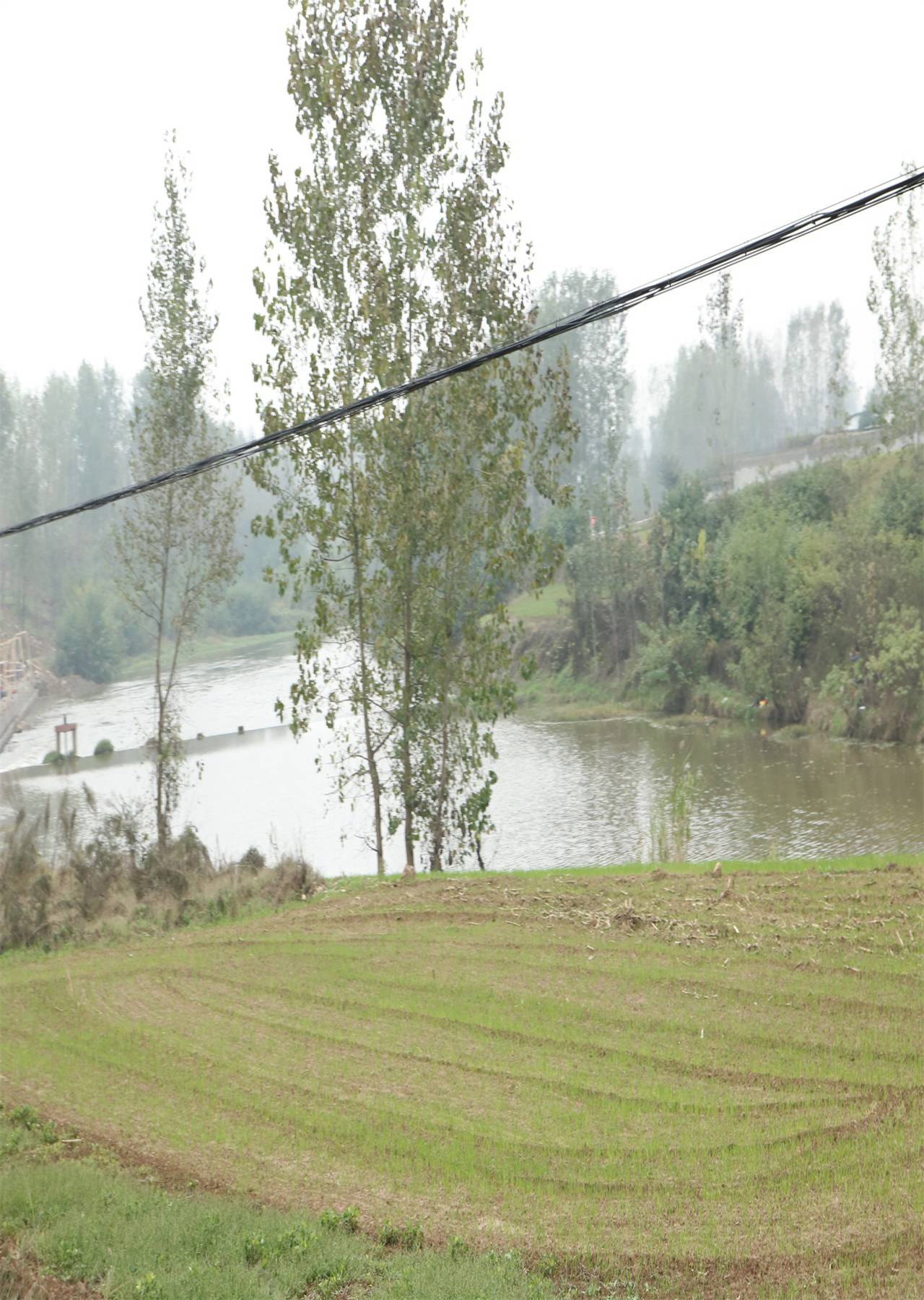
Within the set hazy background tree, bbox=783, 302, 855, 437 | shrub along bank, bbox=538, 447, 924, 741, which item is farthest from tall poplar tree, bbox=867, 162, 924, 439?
hazy background tree, bbox=783, 302, 855, 437

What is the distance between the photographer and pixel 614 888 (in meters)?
11.3

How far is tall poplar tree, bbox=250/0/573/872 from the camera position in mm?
14188

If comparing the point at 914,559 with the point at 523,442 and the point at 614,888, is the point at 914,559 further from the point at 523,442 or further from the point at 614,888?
the point at 614,888

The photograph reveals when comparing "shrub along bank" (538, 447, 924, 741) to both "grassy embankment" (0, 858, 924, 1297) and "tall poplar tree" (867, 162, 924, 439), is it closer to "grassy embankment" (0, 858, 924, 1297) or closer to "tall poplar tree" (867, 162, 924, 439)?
"tall poplar tree" (867, 162, 924, 439)

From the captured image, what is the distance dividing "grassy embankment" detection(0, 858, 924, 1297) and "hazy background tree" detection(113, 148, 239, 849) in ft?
23.0

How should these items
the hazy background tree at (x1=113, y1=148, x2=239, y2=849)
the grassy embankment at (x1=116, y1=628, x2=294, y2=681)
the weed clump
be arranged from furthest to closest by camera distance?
the grassy embankment at (x1=116, y1=628, x2=294, y2=681), the hazy background tree at (x1=113, y1=148, x2=239, y2=849), the weed clump

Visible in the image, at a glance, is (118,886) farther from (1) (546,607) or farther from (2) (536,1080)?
(1) (546,607)

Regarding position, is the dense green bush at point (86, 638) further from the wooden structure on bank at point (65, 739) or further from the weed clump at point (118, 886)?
the weed clump at point (118, 886)

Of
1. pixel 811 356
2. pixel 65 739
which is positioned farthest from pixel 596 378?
pixel 65 739

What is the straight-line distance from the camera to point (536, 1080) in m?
7.09

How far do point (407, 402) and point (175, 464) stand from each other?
4602 mm

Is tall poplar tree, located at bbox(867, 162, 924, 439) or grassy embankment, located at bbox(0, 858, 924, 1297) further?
tall poplar tree, located at bbox(867, 162, 924, 439)

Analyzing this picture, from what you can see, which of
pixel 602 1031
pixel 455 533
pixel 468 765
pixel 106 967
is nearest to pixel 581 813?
pixel 468 765

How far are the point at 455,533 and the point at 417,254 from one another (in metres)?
3.40
